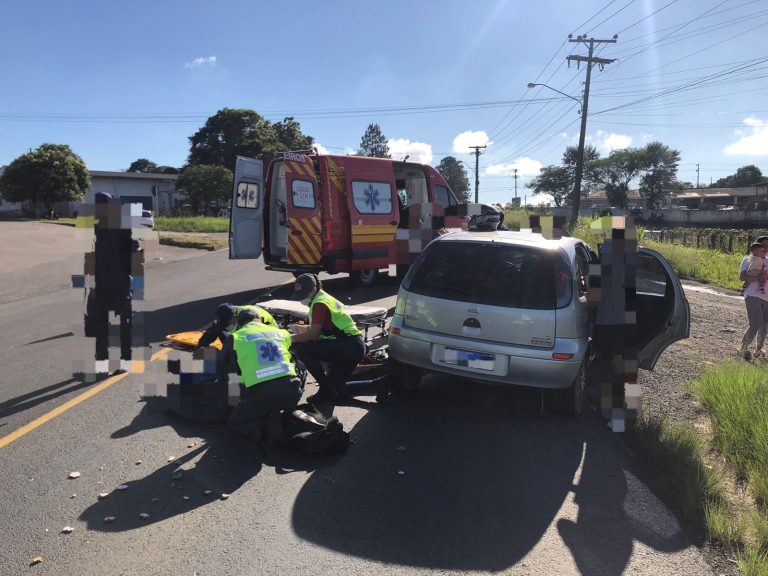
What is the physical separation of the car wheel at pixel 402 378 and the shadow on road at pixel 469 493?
0.86ft

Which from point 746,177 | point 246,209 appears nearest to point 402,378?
point 246,209

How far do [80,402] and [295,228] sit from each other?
18.6 feet

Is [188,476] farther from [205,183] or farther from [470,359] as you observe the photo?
[205,183]

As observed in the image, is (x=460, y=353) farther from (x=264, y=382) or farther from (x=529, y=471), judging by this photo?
(x=264, y=382)

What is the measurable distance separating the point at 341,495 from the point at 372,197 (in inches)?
330

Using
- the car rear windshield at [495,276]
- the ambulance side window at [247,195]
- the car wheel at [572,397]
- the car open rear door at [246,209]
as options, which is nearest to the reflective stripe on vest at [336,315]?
the car rear windshield at [495,276]

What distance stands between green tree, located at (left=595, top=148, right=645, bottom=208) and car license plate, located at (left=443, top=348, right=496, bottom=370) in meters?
72.8

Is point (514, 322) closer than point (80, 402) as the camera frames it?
Yes

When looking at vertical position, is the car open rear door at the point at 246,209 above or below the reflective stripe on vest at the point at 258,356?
above

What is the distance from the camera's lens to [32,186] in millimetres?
34406

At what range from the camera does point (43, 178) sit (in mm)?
34406

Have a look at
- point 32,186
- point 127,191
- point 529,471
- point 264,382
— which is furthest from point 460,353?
point 127,191

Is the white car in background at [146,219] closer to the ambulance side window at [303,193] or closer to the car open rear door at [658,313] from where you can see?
the ambulance side window at [303,193]

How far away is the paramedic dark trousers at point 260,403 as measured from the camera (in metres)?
3.88
